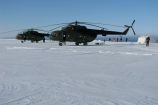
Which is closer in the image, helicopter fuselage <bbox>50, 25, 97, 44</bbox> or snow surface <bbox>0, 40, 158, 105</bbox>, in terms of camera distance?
snow surface <bbox>0, 40, 158, 105</bbox>

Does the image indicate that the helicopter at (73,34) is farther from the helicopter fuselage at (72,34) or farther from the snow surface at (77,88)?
the snow surface at (77,88)

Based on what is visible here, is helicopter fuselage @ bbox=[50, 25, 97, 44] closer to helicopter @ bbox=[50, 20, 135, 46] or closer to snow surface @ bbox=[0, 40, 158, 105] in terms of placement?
helicopter @ bbox=[50, 20, 135, 46]

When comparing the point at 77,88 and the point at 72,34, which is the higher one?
the point at 72,34

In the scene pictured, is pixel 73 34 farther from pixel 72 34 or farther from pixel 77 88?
pixel 77 88

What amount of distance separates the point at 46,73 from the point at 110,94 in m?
4.08

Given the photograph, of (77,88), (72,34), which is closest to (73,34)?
(72,34)

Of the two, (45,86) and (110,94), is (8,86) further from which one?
(110,94)

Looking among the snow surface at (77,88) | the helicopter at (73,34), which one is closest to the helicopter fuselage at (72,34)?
the helicopter at (73,34)

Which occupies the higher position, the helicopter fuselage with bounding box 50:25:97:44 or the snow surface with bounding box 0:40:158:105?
the helicopter fuselage with bounding box 50:25:97:44

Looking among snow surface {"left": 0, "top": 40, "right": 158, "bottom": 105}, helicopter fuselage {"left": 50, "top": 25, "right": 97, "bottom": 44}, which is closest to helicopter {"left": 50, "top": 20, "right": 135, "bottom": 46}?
helicopter fuselage {"left": 50, "top": 25, "right": 97, "bottom": 44}

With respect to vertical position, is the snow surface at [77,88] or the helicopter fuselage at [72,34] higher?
the helicopter fuselage at [72,34]

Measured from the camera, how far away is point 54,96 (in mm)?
7637

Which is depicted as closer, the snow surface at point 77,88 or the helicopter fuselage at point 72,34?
the snow surface at point 77,88

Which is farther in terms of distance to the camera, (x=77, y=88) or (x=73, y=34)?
(x=73, y=34)
